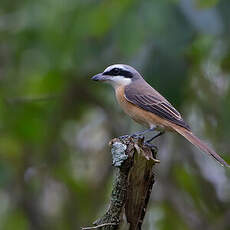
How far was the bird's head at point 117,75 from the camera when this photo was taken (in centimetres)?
546

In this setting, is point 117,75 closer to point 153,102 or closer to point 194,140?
point 153,102

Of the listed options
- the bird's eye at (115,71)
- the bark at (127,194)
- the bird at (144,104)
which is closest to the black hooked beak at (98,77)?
the bird at (144,104)

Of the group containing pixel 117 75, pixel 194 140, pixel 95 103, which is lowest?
pixel 95 103

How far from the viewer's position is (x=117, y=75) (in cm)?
554

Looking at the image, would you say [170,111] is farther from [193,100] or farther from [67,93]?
[67,93]

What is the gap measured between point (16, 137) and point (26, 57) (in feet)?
3.08

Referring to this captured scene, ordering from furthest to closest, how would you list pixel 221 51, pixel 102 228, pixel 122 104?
pixel 221 51
pixel 122 104
pixel 102 228

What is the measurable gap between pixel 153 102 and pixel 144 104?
0.08 meters

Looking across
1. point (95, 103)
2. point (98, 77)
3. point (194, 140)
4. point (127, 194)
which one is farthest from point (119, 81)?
point (127, 194)

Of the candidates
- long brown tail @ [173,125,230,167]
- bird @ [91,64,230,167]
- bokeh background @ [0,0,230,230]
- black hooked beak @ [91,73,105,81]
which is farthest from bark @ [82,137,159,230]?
black hooked beak @ [91,73,105,81]

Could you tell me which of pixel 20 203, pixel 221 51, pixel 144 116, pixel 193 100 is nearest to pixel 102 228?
pixel 144 116

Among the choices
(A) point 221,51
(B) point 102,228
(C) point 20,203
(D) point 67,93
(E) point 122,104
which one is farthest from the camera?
(C) point 20,203

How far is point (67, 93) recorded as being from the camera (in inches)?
280

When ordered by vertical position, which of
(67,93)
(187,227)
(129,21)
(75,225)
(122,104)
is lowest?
(75,225)
